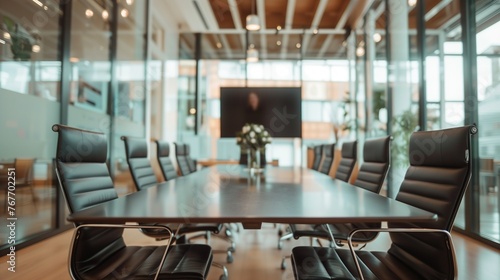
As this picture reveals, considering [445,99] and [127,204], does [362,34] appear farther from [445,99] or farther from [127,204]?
[127,204]

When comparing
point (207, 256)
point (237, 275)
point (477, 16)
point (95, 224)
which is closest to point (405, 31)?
point (477, 16)

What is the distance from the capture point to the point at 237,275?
2355mm

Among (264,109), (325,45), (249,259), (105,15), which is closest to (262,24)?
(325,45)

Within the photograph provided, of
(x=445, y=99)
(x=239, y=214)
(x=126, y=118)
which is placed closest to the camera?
(x=239, y=214)

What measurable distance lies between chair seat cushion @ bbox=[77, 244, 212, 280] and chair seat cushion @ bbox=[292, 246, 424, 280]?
441 mm

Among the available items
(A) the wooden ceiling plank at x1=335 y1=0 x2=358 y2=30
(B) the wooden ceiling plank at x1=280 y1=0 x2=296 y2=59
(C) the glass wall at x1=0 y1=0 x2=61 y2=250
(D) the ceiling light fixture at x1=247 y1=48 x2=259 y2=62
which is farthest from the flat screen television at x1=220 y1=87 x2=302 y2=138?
(C) the glass wall at x1=0 y1=0 x2=61 y2=250

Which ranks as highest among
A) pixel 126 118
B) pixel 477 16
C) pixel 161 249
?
pixel 477 16

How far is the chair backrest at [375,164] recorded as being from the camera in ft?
6.68

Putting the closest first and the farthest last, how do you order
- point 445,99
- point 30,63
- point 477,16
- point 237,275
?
point 237,275 < point 30,63 < point 477,16 < point 445,99

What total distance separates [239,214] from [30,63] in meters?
2.96

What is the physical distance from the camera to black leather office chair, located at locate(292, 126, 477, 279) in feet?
3.94

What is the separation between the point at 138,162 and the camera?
252cm

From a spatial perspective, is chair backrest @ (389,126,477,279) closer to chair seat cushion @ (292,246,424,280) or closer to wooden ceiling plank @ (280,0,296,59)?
chair seat cushion @ (292,246,424,280)

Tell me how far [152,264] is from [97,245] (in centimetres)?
27
